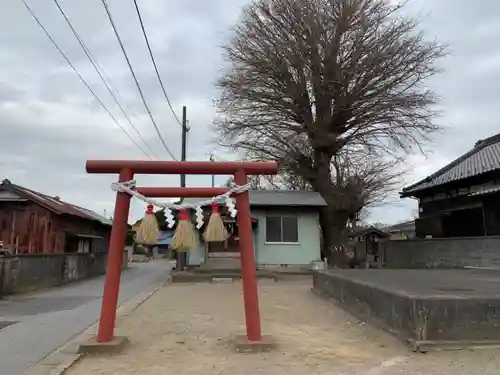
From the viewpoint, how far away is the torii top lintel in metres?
7.39

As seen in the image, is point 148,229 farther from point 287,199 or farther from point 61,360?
point 287,199

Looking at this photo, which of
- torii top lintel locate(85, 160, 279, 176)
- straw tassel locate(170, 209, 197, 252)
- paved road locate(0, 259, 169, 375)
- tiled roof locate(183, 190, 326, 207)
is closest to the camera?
paved road locate(0, 259, 169, 375)

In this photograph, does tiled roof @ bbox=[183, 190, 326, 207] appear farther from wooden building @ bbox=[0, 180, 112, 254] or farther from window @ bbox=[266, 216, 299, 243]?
wooden building @ bbox=[0, 180, 112, 254]

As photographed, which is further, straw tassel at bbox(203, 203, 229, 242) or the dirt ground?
straw tassel at bbox(203, 203, 229, 242)

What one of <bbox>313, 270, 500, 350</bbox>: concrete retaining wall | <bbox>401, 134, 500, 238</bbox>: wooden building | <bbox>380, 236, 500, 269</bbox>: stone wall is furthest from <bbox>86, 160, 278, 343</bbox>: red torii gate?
<bbox>401, 134, 500, 238</bbox>: wooden building

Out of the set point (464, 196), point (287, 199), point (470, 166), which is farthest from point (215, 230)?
point (287, 199)

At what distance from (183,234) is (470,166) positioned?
1586 cm

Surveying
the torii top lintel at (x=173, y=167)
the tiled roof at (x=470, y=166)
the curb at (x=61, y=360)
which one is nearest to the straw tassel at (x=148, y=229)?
the torii top lintel at (x=173, y=167)

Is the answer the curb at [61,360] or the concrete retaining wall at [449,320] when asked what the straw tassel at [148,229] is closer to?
the curb at [61,360]

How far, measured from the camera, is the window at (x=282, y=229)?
2355 centimetres

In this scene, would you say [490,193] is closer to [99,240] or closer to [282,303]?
[282,303]

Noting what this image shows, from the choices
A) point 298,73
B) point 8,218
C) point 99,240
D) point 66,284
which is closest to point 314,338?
point 66,284

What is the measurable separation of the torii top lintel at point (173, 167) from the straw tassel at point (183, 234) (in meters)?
0.73

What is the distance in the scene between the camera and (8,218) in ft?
69.2
